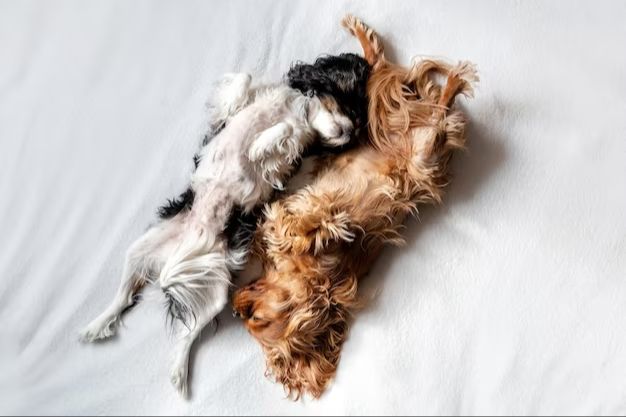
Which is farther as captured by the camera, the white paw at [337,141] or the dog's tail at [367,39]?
the dog's tail at [367,39]

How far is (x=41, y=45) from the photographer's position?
1.96m

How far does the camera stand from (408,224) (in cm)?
Answer: 196

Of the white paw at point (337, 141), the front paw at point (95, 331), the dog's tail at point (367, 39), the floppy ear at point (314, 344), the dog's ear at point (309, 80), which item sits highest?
the dog's tail at point (367, 39)

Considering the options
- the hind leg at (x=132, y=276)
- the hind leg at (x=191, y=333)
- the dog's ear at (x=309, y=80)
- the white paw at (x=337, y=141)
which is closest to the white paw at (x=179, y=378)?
the hind leg at (x=191, y=333)

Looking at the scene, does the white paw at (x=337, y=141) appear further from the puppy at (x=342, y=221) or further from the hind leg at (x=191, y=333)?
the hind leg at (x=191, y=333)

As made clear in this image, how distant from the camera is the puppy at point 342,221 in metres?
1.79

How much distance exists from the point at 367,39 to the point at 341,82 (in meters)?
0.21

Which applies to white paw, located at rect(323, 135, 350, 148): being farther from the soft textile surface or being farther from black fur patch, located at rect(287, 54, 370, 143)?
the soft textile surface

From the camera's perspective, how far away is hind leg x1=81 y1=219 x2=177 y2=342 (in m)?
1.82

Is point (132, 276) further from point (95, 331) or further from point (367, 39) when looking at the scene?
point (367, 39)

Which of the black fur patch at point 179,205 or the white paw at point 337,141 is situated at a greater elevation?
the white paw at point 337,141

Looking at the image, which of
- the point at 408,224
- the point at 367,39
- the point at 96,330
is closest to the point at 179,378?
the point at 96,330

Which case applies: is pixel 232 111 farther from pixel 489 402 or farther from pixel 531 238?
pixel 489 402

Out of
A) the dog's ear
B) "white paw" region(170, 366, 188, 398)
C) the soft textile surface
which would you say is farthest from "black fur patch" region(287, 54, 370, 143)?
"white paw" region(170, 366, 188, 398)
